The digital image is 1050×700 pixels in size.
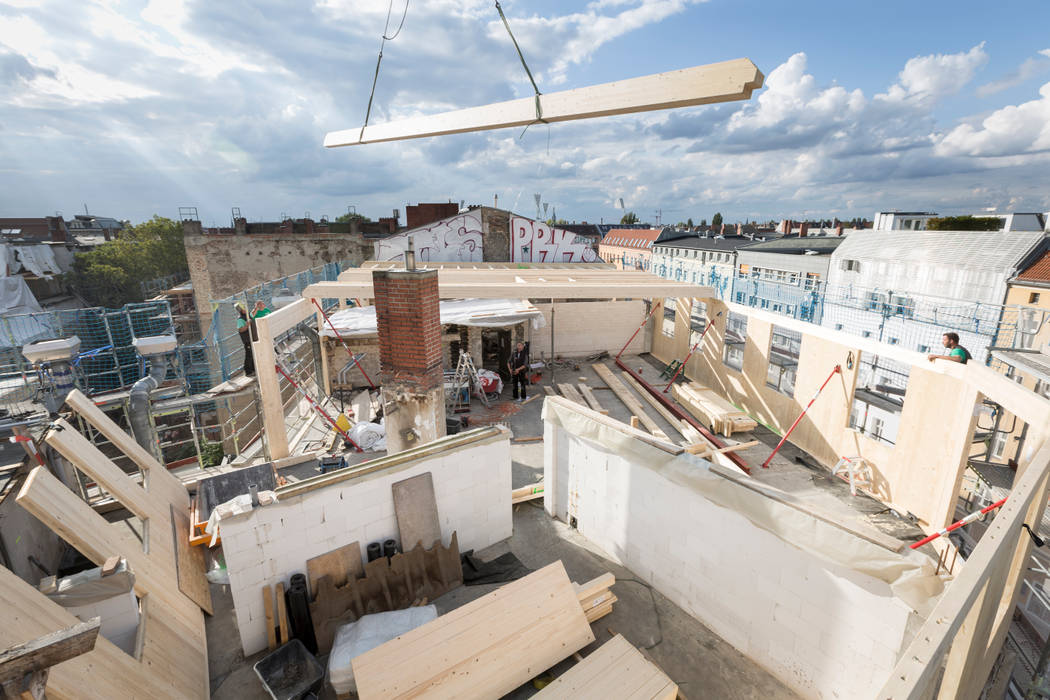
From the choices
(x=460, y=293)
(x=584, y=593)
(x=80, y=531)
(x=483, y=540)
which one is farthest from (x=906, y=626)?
(x=460, y=293)

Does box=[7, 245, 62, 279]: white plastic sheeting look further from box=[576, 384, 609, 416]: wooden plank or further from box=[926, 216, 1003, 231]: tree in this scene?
box=[926, 216, 1003, 231]: tree

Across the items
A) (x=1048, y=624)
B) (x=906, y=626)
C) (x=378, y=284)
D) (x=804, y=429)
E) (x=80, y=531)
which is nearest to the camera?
(x=906, y=626)

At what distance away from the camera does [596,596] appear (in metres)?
5.54

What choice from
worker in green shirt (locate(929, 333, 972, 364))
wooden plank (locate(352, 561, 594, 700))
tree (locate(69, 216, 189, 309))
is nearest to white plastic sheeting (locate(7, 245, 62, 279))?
tree (locate(69, 216, 189, 309))

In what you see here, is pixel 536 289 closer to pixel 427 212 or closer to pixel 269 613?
pixel 269 613

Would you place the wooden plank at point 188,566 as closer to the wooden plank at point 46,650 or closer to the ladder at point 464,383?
the wooden plank at point 46,650

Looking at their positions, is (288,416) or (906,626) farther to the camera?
(288,416)

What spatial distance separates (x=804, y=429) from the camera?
10.2 metres

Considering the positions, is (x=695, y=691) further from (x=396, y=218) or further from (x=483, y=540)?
(x=396, y=218)

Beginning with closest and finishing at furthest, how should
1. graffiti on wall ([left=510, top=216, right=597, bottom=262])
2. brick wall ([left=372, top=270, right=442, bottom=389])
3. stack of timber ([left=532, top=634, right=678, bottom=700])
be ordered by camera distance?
stack of timber ([left=532, top=634, right=678, bottom=700]) → brick wall ([left=372, top=270, right=442, bottom=389]) → graffiti on wall ([left=510, top=216, right=597, bottom=262])

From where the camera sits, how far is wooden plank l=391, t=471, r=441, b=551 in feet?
19.3

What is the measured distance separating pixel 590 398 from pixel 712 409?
3343 mm

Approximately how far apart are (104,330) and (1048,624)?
72.2 ft

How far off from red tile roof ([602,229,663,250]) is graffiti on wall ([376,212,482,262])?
33.5 m
